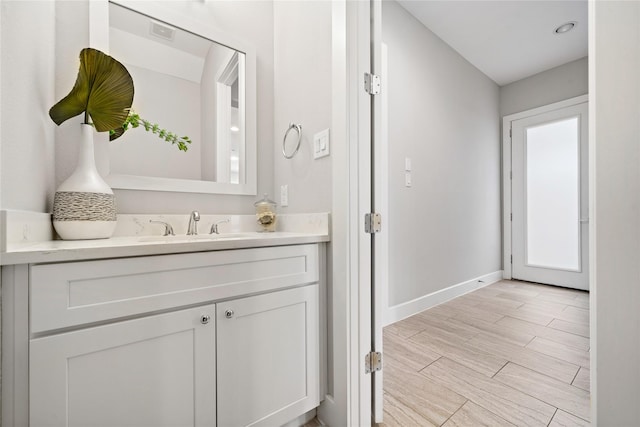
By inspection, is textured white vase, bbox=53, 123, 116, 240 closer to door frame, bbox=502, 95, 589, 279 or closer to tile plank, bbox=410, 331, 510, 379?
tile plank, bbox=410, 331, 510, 379

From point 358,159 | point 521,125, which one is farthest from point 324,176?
point 521,125

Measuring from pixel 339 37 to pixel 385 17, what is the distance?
1.44 m

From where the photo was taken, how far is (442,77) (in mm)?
2809

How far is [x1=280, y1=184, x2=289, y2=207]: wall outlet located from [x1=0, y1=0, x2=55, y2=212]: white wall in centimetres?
97

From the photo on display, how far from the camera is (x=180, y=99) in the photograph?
1.46 m

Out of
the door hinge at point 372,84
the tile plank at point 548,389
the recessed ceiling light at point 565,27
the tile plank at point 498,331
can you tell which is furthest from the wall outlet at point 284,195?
the recessed ceiling light at point 565,27

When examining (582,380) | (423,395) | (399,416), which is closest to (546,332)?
(582,380)

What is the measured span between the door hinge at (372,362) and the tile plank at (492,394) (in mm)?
526

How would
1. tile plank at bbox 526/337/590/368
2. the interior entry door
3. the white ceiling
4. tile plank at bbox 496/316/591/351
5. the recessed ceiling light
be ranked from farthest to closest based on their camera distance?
the interior entry door → the recessed ceiling light → the white ceiling → tile plank at bbox 496/316/591/351 → tile plank at bbox 526/337/590/368

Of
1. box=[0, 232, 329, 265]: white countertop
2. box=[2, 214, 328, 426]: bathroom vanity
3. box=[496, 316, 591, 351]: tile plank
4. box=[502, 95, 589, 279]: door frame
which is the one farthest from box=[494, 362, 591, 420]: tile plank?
box=[502, 95, 589, 279]: door frame

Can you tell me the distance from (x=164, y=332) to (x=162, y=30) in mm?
1435

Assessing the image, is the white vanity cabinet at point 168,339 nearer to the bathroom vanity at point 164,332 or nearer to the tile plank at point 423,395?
the bathroom vanity at point 164,332

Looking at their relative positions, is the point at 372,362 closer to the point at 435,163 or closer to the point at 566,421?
the point at 566,421

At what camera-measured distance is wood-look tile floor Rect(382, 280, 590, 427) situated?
124cm
